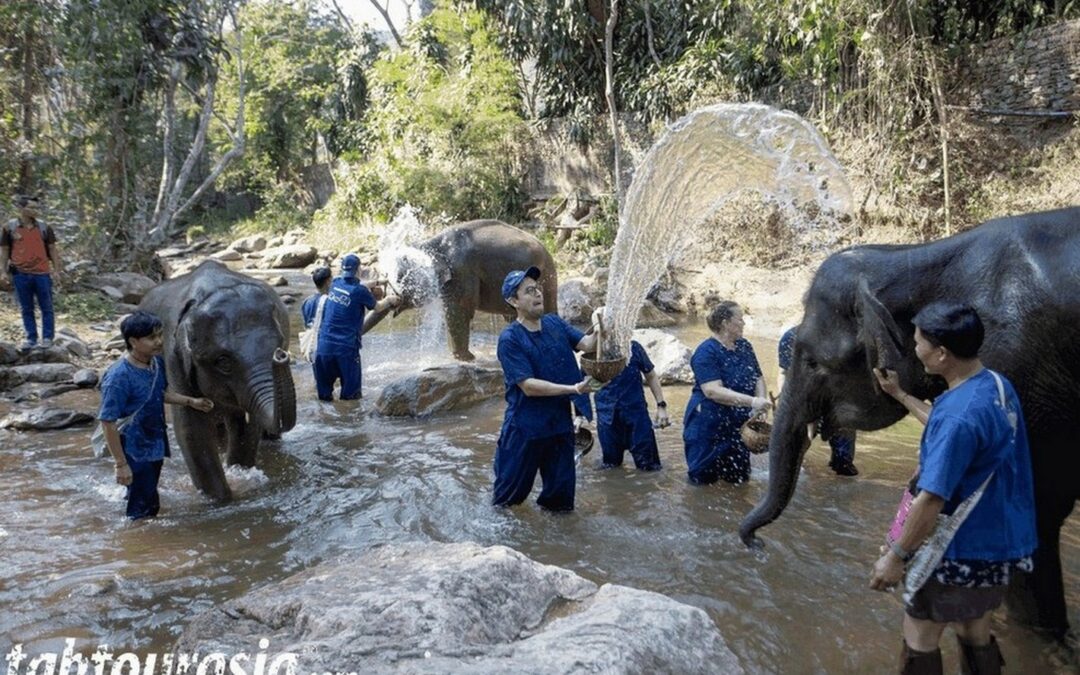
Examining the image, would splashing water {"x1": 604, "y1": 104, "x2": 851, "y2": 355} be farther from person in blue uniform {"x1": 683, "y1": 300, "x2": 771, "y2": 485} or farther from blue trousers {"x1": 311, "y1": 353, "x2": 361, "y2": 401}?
blue trousers {"x1": 311, "y1": 353, "x2": 361, "y2": 401}

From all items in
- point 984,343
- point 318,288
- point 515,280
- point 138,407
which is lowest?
point 138,407

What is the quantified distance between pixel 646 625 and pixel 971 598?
112 cm

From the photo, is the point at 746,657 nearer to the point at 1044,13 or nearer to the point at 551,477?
the point at 551,477

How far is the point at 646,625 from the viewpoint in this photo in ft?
9.91

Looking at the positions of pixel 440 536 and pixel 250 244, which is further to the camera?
pixel 250 244

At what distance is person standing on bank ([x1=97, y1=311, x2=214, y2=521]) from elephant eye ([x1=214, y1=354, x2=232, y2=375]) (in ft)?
0.86

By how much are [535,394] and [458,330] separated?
624cm

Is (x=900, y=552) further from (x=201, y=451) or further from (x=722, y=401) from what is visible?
(x=201, y=451)

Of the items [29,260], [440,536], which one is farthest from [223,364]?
[29,260]

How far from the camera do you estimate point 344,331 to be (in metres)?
8.82

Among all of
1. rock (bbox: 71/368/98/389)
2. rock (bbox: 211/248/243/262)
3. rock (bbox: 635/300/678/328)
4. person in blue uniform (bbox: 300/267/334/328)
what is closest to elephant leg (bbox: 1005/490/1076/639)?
person in blue uniform (bbox: 300/267/334/328)

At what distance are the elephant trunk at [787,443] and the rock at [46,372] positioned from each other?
29.1 ft

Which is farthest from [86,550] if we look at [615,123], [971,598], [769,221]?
[615,123]

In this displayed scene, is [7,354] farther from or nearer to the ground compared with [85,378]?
farther from the ground
